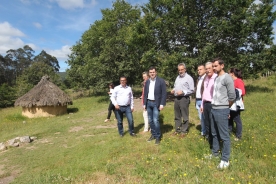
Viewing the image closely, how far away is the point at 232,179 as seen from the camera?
9.95 feet

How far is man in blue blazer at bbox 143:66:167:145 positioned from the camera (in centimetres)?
510

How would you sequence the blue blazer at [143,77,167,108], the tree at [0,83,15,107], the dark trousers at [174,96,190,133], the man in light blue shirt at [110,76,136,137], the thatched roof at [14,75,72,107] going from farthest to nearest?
the tree at [0,83,15,107] < the thatched roof at [14,75,72,107] < the man in light blue shirt at [110,76,136,137] < the dark trousers at [174,96,190,133] < the blue blazer at [143,77,167,108]

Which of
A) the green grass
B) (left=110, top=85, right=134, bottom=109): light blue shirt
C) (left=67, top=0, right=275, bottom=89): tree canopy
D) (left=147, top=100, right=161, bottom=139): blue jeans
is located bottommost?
the green grass

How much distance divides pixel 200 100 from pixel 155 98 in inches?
52.1

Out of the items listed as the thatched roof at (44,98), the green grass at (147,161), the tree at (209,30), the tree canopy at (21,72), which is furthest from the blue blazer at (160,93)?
the tree canopy at (21,72)

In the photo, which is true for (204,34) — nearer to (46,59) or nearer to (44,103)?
(44,103)

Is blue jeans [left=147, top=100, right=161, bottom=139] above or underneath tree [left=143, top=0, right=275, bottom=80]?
underneath

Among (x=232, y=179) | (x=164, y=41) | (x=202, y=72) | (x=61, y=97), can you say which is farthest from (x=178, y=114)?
(x=61, y=97)

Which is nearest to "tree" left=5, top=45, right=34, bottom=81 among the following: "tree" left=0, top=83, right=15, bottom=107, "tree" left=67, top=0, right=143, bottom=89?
"tree" left=0, top=83, right=15, bottom=107

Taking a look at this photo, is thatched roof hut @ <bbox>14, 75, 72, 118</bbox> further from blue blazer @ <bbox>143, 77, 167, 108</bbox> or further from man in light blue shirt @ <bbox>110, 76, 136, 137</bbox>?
blue blazer @ <bbox>143, 77, 167, 108</bbox>

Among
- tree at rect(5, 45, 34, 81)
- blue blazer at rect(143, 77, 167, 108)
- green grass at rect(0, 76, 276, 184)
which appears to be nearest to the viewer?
green grass at rect(0, 76, 276, 184)

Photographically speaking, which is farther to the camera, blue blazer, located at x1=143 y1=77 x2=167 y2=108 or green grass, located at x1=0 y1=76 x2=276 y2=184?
blue blazer, located at x1=143 y1=77 x2=167 y2=108

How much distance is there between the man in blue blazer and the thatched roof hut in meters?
10.8

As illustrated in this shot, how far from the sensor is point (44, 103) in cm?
1392
